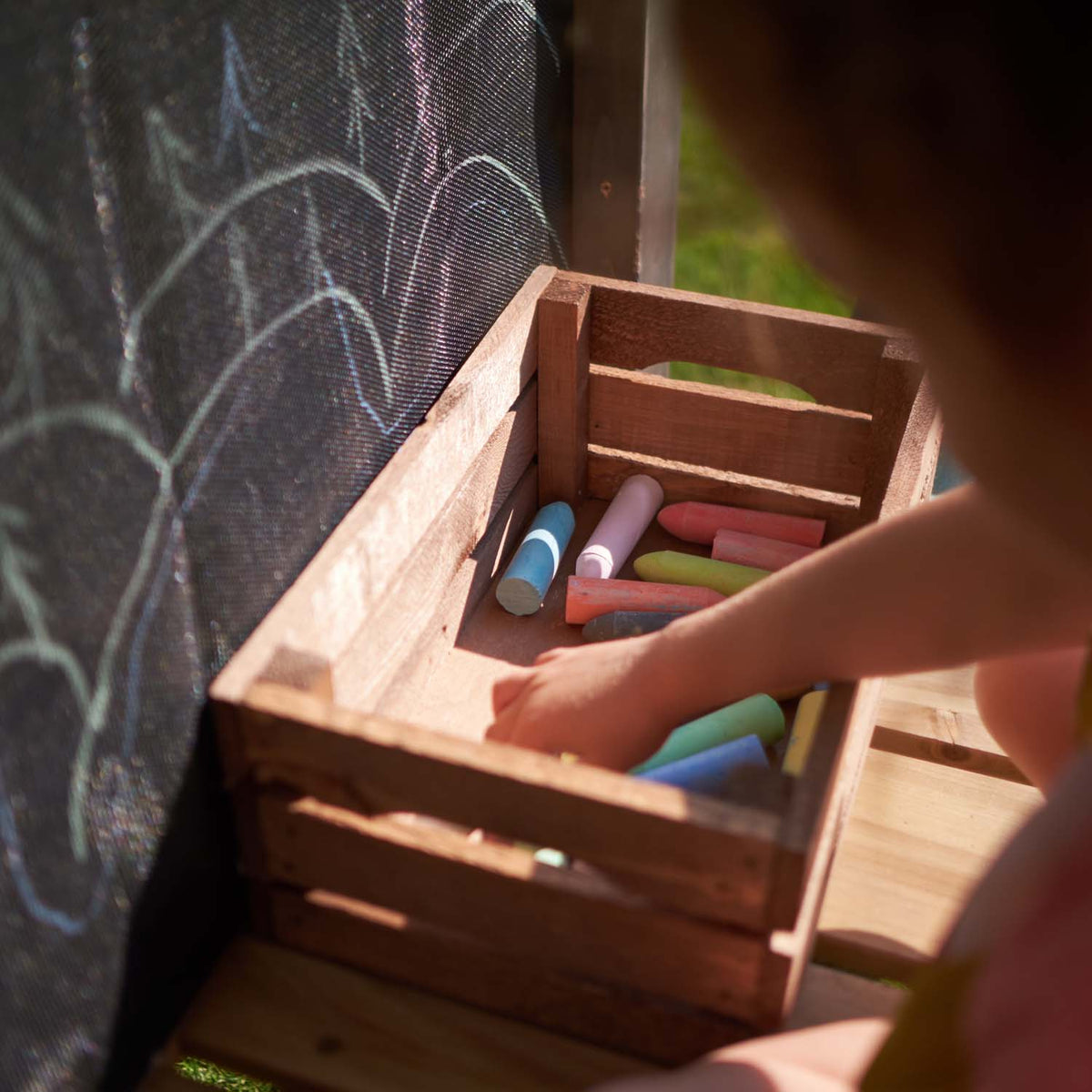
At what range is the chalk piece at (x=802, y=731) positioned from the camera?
40.4 inches

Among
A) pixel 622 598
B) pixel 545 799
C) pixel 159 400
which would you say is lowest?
pixel 545 799

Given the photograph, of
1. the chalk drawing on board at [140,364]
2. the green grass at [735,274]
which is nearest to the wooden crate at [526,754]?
the chalk drawing on board at [140,364]

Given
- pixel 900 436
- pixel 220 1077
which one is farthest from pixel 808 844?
pixel 220 1077

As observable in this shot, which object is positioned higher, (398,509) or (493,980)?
(398,509)

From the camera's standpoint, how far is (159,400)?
2.57ft

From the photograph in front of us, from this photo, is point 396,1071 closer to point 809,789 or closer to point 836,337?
point 809,789

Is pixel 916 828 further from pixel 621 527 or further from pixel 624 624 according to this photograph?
pixel 621 527

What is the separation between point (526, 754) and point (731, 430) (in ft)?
2.31

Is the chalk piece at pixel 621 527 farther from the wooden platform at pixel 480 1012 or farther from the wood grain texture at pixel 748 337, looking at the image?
the wooden platform at pixel 480 1012

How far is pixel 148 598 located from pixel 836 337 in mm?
823

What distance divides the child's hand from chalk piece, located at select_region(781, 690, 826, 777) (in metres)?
0.11

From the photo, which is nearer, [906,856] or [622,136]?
[906,856]

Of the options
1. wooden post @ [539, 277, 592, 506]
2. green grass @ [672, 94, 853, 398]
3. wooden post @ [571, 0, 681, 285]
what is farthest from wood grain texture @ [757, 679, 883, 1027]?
green grass @ [672, 94, 853, 398]

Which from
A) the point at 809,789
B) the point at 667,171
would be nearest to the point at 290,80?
the point at 809,789
